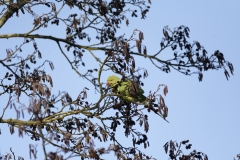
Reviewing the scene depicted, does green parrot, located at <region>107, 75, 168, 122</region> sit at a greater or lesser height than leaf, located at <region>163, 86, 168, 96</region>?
greater

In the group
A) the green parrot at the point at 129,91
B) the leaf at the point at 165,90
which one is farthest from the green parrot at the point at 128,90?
the leaf at the point at 165,90

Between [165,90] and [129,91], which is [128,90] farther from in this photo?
[165,90]

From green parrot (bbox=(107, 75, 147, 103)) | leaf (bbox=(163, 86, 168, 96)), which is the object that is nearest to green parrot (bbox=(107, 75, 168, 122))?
green parrot (bbox=(107, 75, 147, 103))

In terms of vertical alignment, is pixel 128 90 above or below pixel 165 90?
above

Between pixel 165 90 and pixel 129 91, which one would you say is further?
pixel 129 91

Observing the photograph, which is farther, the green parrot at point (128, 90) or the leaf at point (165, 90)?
the green parrot at point (128, 90)

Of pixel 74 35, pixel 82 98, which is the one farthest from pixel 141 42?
pixel 74 35

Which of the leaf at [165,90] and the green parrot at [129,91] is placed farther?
the green parrot at [129,91]

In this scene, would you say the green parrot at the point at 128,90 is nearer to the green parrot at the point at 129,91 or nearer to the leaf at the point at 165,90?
the green parrot at the point at 129,91

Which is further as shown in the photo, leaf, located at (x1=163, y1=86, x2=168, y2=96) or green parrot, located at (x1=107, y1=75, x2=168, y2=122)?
green parrot, located at (x1=107, y1=75, x2=168, y2=122)

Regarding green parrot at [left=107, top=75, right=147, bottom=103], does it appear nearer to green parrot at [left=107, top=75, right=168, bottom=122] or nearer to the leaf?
green parrot at [left=107, top=75, right=168, bottom=122]

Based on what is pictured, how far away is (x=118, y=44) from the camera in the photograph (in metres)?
6.57

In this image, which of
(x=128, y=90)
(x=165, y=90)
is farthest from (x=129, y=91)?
(x=165, y=90)

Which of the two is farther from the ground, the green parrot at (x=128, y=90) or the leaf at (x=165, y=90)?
the green parrot at (x=128, y=90)
